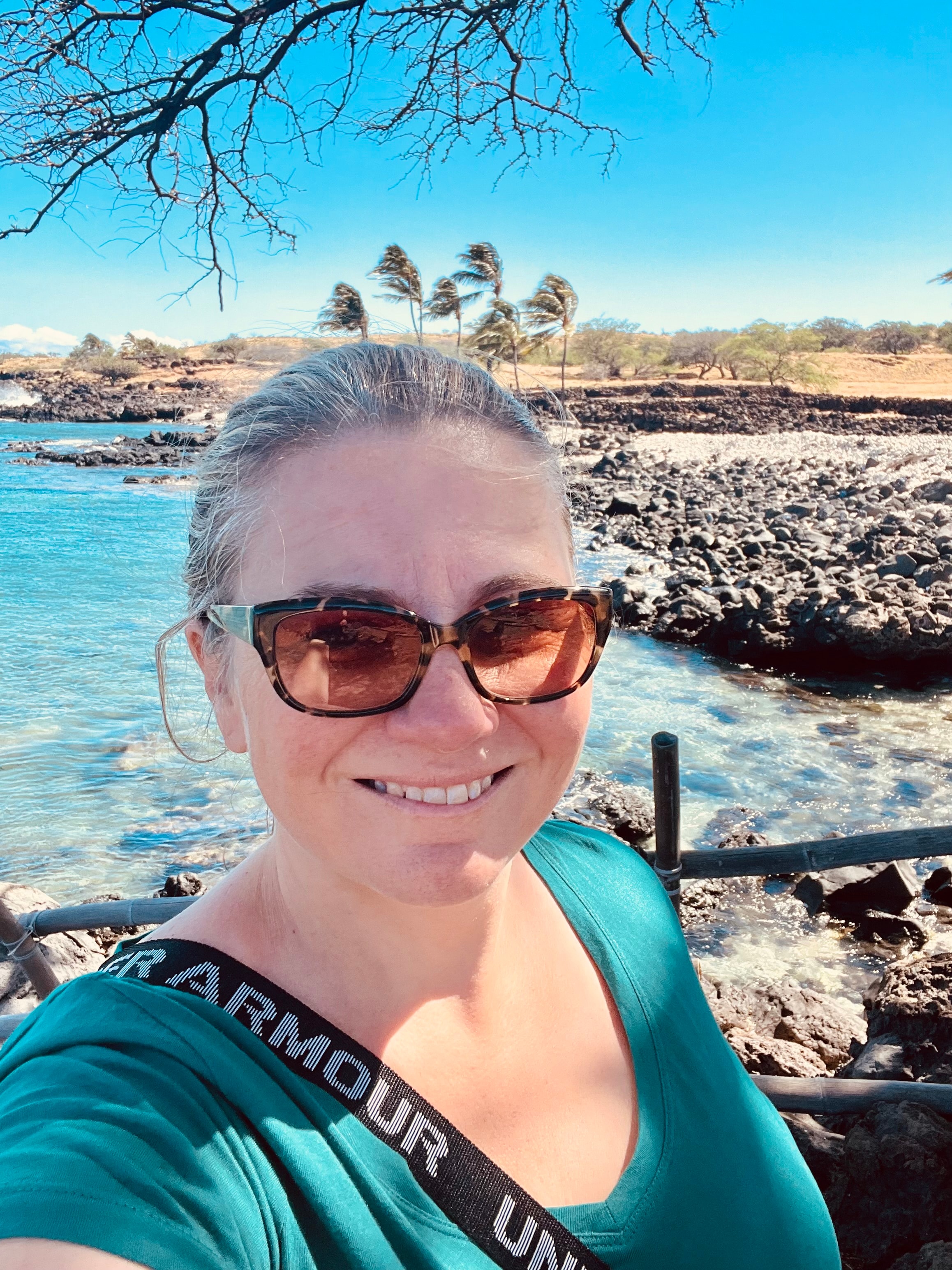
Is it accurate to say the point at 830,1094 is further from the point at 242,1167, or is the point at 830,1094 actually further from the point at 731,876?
the point at 242,1167

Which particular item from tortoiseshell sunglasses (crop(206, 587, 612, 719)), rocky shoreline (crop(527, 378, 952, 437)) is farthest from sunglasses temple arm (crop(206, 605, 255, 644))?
rocky shoreline (crop(527, 378, 952, 437))

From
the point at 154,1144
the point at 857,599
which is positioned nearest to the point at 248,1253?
the point at 154,1144

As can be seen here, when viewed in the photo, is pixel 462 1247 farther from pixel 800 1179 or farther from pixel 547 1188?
pixel 800 1179

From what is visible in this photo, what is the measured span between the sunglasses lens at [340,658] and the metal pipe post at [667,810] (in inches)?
A: 89.4

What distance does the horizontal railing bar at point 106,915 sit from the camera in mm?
2803

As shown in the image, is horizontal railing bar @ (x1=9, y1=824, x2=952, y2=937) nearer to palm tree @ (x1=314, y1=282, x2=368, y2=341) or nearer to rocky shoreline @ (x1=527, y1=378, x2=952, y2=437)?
palm tree @ (x1=314, y1=282, x2=368, y2=341)

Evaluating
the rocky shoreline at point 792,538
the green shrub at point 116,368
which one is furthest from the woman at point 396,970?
the green shrub at point 116,368

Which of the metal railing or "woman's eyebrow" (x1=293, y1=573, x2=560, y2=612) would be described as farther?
the metal railing

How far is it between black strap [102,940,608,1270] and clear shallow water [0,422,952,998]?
3.10 metres

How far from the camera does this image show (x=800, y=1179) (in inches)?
51.2

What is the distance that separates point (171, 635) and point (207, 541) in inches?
7.2

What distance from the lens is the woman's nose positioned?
1.07 m

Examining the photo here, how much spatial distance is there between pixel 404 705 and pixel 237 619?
237 millimetres

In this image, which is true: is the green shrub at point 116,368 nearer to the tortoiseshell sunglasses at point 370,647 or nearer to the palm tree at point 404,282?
the palm tree at point 404,282
